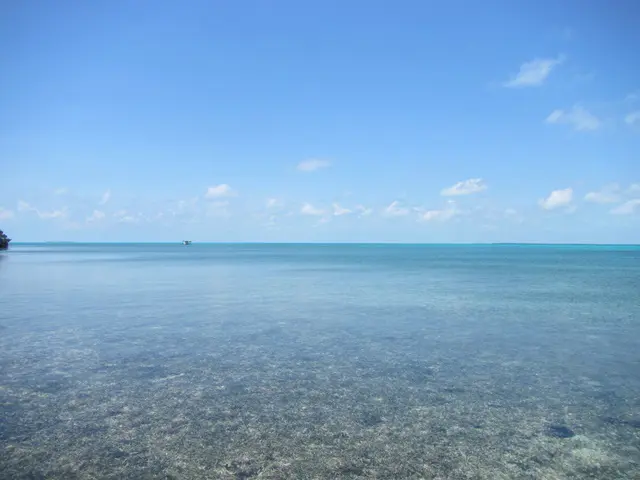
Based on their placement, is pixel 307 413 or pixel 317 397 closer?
pixel 307 413

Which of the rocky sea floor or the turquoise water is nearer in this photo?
the rocky sea floor

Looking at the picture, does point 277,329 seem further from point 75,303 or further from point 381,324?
point 75,303

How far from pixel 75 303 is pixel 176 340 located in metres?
16.5

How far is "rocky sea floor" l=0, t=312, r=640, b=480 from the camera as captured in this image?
8.06 meters

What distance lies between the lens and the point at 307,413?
34.8ft

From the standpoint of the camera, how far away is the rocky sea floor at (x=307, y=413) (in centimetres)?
806

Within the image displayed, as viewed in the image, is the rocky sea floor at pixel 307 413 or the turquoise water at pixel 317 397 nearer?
the rocky sea floor at pixel 307 413

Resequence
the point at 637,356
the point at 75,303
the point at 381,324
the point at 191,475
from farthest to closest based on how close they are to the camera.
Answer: the point at 75,303, the point at 381,324, the point at 637,356, the point at 191,475

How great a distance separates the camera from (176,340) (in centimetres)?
1878

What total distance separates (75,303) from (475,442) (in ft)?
101

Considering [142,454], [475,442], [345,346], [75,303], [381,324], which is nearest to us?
[142,454]

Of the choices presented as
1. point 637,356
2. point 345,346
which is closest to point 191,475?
point 345,346

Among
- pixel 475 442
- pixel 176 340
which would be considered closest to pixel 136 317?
pixel 176 340

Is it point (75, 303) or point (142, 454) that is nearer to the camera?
point (142, 454)
